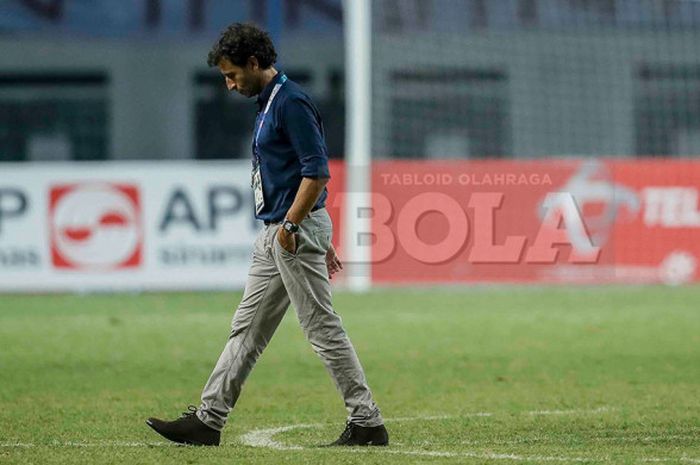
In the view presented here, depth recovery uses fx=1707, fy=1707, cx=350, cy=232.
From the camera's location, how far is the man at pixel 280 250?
323 inches

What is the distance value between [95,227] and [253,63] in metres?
13.2

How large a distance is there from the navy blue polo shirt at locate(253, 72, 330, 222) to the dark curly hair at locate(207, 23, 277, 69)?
13cm

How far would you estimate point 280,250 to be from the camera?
8.39 m

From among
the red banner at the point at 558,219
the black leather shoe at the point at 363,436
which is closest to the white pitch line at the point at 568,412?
the black leather shoe at the point at 363,436

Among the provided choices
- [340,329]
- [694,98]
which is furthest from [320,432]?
[694,98]

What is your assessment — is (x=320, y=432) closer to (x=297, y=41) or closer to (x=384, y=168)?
(x=384, y=168)

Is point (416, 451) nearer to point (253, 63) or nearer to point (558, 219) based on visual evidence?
point (253, 63)

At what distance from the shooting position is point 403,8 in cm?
2695

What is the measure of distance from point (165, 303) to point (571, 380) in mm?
8694

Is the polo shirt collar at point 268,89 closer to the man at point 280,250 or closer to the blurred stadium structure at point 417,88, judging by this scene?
the man at point 280,250

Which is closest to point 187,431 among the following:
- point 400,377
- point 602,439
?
point 602,439

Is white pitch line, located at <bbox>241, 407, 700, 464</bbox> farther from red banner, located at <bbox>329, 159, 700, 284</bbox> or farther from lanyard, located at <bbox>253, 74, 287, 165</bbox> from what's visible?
red banner, located at <bbox>329, 159, 700, 284</bbox>

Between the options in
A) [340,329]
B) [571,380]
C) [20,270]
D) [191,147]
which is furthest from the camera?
[191,147]

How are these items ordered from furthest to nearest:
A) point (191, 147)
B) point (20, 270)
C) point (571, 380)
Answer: point (191, 147), point (20, 270), point (571, 380)
